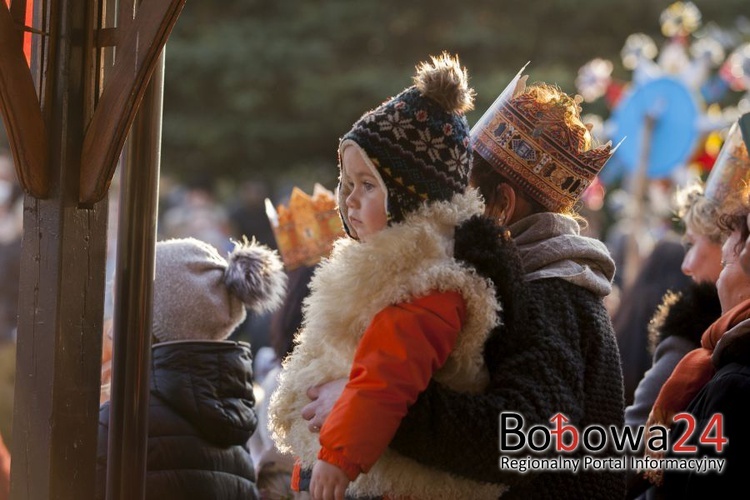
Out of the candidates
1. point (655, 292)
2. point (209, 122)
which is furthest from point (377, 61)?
point (655, 292)

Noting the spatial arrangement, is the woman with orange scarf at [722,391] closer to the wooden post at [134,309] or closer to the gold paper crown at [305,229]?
the wooden post at [134,309]

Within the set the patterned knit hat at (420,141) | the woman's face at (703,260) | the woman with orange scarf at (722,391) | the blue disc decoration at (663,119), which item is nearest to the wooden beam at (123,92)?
the patterned knit hat at (420,141)

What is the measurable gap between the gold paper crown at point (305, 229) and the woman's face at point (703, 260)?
4.73 ft

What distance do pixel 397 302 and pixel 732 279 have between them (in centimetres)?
121

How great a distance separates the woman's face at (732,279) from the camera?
304cm

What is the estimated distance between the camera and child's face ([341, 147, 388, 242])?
2.47 m

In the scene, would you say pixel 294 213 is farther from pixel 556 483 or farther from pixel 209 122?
pixel 209 122

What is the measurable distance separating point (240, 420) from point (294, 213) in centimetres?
139

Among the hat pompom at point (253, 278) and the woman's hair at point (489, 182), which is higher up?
the woman's hair at point (489, 182)

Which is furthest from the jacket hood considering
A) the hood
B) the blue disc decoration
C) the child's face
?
the blue disc decoration

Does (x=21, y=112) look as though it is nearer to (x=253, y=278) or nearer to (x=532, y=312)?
(x=253, y=278)

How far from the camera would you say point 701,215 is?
3.64m

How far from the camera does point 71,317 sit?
8.81 feet

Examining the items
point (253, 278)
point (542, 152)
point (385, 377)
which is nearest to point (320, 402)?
point (385, 377)
